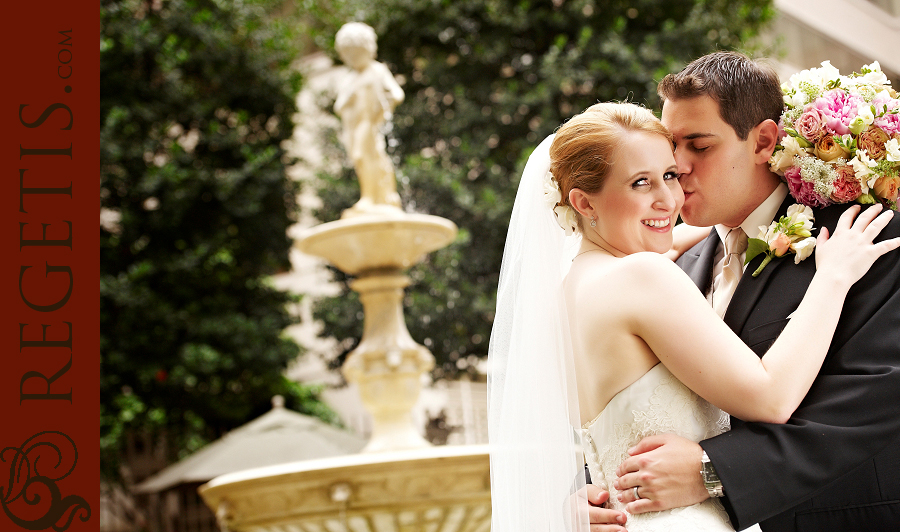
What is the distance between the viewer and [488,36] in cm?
1276

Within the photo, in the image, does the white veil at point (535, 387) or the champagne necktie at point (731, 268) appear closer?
the white veil at point (535, 387)

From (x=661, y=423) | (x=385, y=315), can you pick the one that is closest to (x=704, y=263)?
(x=661, y=423)

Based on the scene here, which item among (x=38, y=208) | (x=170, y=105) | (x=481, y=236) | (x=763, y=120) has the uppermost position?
(x=170, y=105)

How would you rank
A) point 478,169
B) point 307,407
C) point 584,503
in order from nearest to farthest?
point 584,503 → point 478,169 → point 307,407

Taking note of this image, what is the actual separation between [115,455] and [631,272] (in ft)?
36.2

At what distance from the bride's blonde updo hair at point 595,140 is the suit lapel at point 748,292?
17.8 inches

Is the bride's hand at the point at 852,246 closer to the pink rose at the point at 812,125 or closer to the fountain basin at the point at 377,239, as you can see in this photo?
the pink rose at the point at 812,125

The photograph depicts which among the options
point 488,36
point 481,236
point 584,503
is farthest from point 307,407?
point 584,503

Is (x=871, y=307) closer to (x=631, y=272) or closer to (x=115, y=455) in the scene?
(x=631, y=272)

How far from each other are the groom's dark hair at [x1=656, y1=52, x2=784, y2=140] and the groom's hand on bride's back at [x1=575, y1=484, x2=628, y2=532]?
1.11m

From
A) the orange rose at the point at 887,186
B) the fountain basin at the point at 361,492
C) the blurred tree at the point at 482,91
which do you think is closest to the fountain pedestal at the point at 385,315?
the fountain basin at the point at 361,492

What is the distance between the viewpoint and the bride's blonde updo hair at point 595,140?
2.52 meters

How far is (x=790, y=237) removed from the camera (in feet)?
8.03

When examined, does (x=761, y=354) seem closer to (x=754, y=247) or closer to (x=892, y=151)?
(x=754, y=247)
